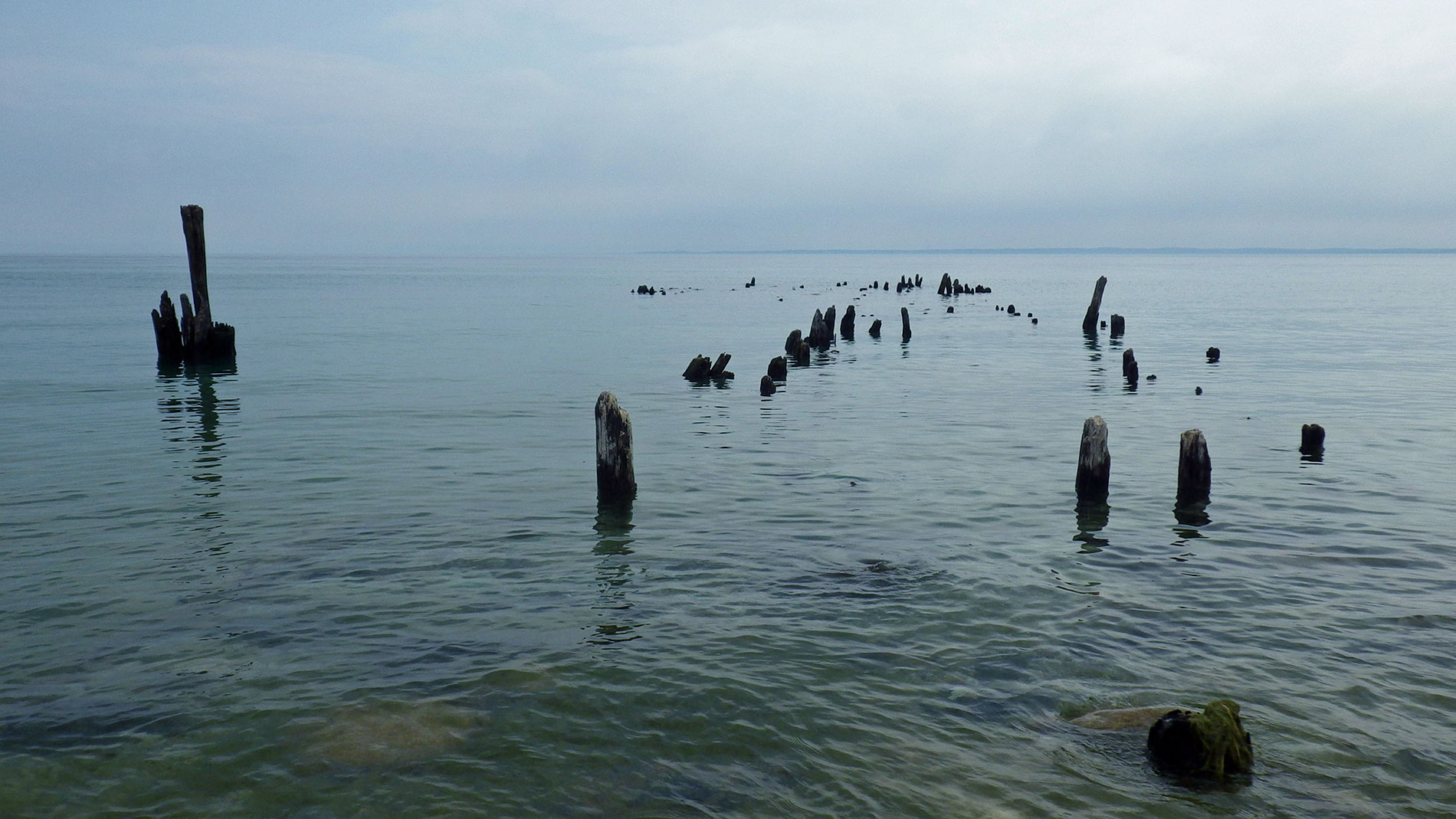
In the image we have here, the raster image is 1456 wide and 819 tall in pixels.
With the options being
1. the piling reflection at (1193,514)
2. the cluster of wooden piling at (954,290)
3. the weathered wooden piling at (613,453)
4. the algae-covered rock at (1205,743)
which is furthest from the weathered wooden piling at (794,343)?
the cluster of wooden piling at (954,290)

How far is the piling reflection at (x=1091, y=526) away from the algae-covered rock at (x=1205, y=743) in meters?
5.53

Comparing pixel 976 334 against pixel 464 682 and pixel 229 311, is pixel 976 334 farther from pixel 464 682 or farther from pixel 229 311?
pixel 229 311

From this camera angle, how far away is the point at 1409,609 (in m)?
10.9

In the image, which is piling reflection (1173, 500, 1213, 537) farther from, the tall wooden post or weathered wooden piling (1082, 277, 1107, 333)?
weathered wooden piling (1082, 277, 1107, 333)

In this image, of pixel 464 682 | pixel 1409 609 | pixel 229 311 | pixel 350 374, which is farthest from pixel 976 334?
pixel 229 311

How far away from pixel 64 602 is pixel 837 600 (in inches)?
328

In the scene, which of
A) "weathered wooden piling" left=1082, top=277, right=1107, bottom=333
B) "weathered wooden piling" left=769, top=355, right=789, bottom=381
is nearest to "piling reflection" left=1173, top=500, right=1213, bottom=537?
"weathered wooden piling" left=769, top=355, right=789, bottom=381

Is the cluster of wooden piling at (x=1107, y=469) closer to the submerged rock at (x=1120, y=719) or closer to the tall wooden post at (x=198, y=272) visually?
the submerged rock at (x=1120, y=719)

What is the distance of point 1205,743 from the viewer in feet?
24.5

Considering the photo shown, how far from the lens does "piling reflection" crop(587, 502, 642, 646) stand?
1044cm

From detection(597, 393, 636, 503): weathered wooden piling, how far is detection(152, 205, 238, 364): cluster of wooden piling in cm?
Answer: 2468

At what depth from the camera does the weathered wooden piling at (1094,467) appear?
15516 mm

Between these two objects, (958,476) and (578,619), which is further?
(958,476)

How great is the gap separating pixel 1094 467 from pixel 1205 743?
8495mm
